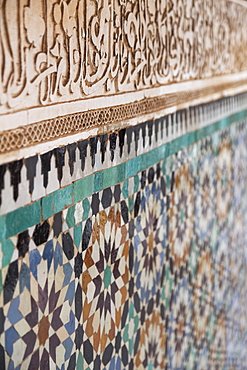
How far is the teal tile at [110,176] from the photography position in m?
0.49

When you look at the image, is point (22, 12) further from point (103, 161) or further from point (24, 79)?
point (103, 161)

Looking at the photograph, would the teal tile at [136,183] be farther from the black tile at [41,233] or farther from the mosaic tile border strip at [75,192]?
the black tile at [41,233]

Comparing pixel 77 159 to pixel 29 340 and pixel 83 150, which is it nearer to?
pixel 83 150

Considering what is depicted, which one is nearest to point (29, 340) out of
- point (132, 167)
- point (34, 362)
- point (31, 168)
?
point (34, 362)

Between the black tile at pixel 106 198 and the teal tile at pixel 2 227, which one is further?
the black tile at pixel 106 198

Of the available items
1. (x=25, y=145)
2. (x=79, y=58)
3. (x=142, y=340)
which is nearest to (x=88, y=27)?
(x=79, y=58)

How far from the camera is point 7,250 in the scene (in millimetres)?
343

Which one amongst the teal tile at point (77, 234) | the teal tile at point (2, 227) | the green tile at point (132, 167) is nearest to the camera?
the teal tile at point (2, 227)

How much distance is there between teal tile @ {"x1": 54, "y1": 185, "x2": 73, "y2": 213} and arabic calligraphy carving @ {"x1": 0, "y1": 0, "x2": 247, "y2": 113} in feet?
0.23

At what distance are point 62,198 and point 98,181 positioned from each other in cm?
7

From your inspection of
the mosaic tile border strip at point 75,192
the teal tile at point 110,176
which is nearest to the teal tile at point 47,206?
the mosaic tile border strip at point 75,192

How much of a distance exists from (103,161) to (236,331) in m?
0.83

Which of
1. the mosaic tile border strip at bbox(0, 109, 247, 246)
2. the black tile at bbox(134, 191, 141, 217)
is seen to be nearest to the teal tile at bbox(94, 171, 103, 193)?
the mosaic tile border strip at bbox(0, 109, 247, 246)

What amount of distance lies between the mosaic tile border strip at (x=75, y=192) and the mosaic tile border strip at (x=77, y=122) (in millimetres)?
43
